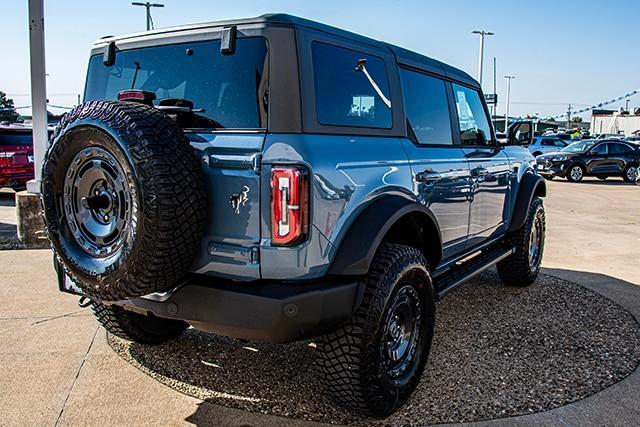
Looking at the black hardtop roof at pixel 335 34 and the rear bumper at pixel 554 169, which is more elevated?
the black hardtop roof at pixel 335 34

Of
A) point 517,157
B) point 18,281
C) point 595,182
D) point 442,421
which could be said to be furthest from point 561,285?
point 595,182

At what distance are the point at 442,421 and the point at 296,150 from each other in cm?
166

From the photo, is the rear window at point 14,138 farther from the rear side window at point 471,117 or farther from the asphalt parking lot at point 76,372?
the rear side window at point 471,117

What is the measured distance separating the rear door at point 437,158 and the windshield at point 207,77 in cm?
112

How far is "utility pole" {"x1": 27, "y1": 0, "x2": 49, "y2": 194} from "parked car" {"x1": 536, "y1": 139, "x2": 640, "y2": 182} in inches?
661

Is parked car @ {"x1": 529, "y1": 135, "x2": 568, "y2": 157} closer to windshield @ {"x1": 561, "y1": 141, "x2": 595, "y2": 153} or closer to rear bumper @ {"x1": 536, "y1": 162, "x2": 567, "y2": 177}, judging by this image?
windshield @ {"x1": 561, "y1": 141, "x2": 595, "y2": 153}

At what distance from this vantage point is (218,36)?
2.75m

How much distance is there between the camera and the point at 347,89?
9.59ft

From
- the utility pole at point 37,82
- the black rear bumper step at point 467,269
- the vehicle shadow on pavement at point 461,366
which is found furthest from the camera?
the utility pole at point 37,82

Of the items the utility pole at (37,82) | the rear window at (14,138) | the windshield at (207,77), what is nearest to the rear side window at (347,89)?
the windshield at (207,77)

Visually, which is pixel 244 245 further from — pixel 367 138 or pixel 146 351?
pixel 146 351

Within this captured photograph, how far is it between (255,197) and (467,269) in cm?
240

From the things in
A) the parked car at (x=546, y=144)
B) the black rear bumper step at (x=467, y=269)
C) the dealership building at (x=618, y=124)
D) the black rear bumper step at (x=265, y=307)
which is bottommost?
the black rear bumper step at (x=467, y=269)

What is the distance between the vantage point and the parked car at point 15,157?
10.9m
